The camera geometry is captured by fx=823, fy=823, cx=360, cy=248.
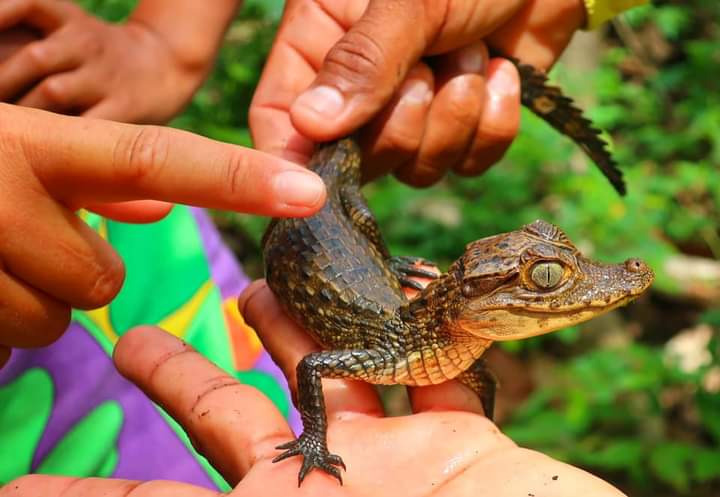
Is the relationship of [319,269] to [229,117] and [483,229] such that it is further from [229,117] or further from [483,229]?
[229,117]

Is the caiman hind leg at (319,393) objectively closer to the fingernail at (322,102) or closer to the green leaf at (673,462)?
the fingernail at (322,102)

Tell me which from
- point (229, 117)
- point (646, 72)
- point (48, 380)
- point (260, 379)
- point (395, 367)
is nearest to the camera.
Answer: point (395, 367)

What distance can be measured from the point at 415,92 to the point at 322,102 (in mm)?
461

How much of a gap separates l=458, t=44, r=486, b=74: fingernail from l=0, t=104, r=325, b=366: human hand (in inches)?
61.5

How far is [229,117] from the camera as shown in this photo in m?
6.25

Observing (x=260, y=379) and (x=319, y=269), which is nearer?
(x=319, y=269)

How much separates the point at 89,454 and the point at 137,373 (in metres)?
0.77

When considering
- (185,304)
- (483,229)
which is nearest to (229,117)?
(483,229)

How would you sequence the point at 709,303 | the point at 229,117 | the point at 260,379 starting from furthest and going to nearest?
the point at 709,303
the point at 229,117
the point at 260,379

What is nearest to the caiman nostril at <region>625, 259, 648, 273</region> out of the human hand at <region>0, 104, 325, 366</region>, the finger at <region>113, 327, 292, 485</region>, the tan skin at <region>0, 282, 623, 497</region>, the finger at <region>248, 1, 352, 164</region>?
the tan skin at <region>0, 282, 623, 497</region>

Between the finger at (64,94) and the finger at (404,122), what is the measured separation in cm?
124

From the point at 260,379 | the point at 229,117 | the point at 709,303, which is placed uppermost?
the point at 260,379

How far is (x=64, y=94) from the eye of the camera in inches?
138

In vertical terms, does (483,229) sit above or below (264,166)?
below
